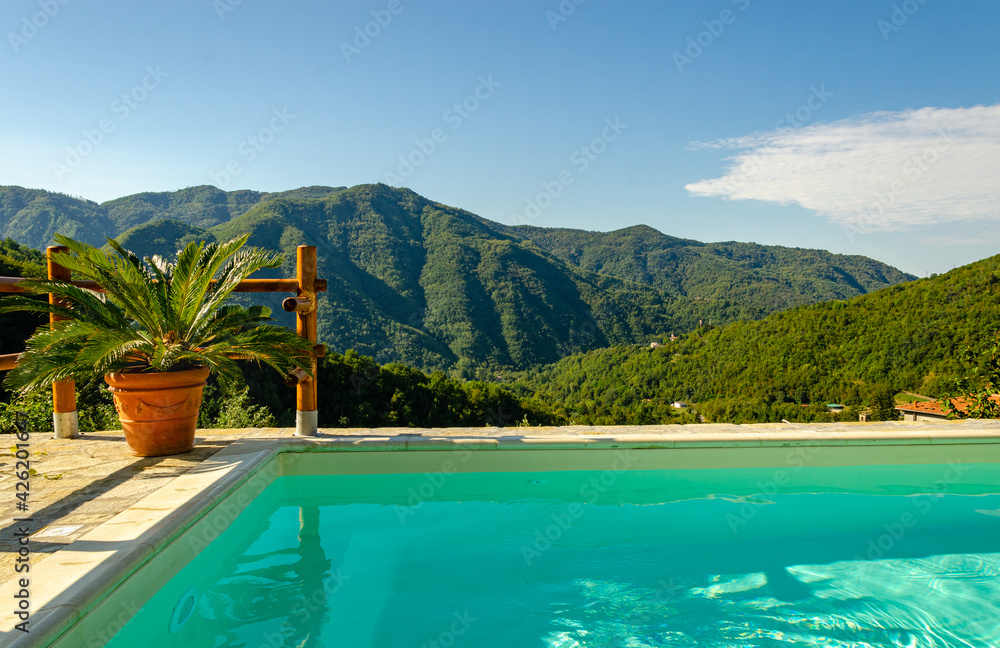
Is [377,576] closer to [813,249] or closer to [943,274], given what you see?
[943,274]

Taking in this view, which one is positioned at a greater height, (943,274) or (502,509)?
(943,274)

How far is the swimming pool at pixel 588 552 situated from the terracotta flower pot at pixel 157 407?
55 cm

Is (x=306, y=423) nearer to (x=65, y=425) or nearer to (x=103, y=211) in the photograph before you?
(x=65, y=425)

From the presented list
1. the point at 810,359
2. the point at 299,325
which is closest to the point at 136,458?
the point at 299,325

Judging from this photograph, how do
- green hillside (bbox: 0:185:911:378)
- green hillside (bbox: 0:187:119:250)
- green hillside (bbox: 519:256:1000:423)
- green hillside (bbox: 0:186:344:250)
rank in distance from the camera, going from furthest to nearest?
1. green hillside (bbox: 0:186:344:250)
2. green hillside (bbox: 0:187:119:250)
3. green hillside (bbox: 0:185:911:378)
4. green hillside (bbox: 519:256:1000:423)

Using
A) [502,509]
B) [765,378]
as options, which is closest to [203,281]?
[502,509]

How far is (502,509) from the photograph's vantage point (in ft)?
11.4

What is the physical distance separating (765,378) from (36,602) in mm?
47412

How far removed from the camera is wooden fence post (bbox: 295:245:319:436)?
A: 366 centimetres

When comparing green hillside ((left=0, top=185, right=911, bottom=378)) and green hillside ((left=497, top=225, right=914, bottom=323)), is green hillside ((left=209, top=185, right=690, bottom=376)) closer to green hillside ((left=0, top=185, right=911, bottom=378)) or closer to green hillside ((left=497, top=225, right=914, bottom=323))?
green hillside ((left=0, top=185, right=911, bottom=378))

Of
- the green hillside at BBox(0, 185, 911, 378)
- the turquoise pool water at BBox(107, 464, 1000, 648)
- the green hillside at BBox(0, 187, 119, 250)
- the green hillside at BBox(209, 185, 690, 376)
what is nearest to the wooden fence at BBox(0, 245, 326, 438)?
the turquoise pool water at BBox(107, 464, 1000, 648)

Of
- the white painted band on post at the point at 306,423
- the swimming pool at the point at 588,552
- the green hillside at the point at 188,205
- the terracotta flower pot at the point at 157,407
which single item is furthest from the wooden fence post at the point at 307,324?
the green hillside at the point at 188,205

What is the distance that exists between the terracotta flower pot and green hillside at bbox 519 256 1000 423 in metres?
21.4

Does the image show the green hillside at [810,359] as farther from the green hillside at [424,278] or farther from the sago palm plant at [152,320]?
the sago palm plant at [152,320]
